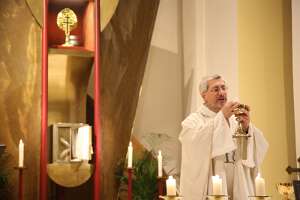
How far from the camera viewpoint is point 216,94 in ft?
12.6

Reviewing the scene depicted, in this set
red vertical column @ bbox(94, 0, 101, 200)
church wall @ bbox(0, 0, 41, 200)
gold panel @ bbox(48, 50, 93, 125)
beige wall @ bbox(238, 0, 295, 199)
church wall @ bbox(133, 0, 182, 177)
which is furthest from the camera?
church wall @ bbox(133, 0, 182, 177)

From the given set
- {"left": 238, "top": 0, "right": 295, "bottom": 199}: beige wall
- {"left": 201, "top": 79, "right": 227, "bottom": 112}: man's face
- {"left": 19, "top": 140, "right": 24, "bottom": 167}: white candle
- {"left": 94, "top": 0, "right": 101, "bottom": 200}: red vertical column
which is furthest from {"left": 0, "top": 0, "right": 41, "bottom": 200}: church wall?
{"left": 238, "top": 0, "right": 295, "bottom": 199}: beige wall

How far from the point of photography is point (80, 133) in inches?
161

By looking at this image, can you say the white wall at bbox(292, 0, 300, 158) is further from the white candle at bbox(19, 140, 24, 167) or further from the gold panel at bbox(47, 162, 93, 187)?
the white candle at bbox(19, 140, 24, 167)

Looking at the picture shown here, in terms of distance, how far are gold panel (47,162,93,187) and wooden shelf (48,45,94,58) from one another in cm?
75

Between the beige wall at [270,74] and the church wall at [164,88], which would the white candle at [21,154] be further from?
the beige wall at [270,74]

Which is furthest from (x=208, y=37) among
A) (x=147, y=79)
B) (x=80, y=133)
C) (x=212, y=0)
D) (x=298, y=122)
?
(x=80, y=133)

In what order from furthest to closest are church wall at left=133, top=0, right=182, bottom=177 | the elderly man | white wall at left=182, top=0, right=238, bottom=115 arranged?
church wall at left=133, top=0, right=182, bottom=177 → white wall at left=182, top=0, right=238, bottom=115 → the elderly man

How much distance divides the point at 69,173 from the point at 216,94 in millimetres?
1106

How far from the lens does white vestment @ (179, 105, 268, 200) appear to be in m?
3.50

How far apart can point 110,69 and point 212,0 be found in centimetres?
111

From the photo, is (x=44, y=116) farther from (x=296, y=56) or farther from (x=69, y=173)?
(x=296, y=56)

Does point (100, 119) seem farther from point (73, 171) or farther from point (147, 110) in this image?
point (147, 110)

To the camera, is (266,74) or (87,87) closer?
(87,87)
